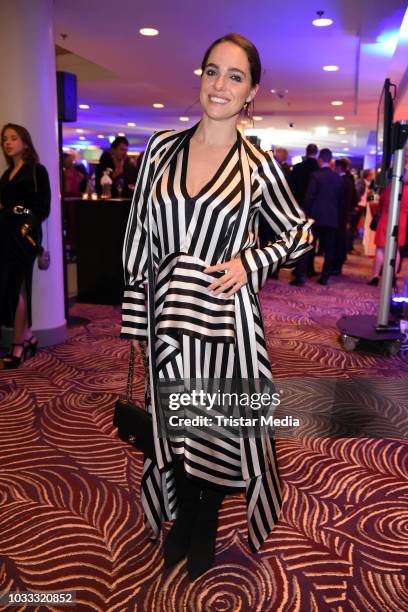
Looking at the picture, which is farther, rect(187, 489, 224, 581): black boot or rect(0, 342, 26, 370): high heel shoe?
rect(0, 342, 26, 370): high heel shoe

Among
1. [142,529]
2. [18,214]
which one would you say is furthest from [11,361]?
[142,529]

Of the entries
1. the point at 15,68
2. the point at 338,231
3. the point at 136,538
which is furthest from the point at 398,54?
the point at 136,538

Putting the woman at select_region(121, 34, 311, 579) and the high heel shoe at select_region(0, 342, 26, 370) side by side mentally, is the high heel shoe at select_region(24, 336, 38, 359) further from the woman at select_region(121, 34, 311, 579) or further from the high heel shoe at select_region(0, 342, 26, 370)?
the woman at select_region(121, 34, 311, 579)

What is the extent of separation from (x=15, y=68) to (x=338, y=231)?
4.97 m

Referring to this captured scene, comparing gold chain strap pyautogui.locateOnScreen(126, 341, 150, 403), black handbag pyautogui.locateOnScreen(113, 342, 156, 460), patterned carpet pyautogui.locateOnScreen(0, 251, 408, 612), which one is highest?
gold chain strap pyautogui.locateOnScreen(126, 341, 150, 403)

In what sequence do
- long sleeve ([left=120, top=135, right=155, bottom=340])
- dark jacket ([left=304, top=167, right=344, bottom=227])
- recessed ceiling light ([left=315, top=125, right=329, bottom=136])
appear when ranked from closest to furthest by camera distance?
long sleeve ([left=120, top=135, right=155, bottom=340]) → dark jacket ([left=304, top=167, right=344, bottom=227]) → recessed ceiling light ([left=315, top=125, right=329, bottom=136])

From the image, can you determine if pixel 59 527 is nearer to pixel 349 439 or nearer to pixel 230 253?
pixel 230 253

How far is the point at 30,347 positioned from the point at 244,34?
4.54 metres

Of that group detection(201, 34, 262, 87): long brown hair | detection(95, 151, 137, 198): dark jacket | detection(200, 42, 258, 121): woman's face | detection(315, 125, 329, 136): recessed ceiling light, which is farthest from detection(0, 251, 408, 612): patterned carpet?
detection(315, 125, 329, 136): recessed ceiling light

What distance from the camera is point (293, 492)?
7.63 ft

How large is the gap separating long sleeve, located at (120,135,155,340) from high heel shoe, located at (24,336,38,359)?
8.43ft

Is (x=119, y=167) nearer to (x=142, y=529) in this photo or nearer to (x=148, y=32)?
(x=148, y=32)

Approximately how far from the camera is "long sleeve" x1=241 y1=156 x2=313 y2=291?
1.57 m

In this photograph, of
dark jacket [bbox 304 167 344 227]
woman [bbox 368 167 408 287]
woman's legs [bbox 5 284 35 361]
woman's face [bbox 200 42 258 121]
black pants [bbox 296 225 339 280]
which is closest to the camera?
woman's face [bbox 200 42 258 121]
